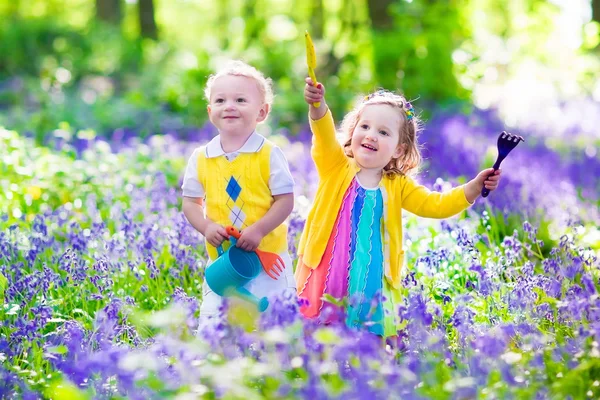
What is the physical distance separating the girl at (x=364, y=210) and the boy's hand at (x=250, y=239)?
0.34 metres

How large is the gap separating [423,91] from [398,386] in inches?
326

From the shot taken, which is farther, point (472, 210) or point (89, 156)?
point (89, 156)

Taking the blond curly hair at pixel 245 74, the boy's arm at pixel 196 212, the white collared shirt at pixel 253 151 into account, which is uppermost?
the blond curly hair at pixel 245 74

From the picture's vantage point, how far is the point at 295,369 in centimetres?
267

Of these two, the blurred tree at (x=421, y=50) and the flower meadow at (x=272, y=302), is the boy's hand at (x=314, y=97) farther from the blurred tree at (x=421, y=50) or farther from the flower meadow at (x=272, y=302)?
the blurred tree at (x=421, y=50)

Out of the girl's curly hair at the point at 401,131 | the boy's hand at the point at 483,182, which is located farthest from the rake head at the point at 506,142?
the girl's curly hair at the point at 401,131

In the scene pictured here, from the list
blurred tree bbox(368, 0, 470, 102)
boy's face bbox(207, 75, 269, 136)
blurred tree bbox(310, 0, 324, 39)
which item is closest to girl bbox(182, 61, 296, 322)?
boy's face bbox(207, 75, 269, 136)

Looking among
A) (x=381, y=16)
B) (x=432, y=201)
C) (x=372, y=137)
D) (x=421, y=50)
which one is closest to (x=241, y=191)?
(x=372, y=137)

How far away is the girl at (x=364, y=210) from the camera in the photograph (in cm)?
347

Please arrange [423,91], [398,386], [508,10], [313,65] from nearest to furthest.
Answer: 1. [398,386]
2. [313,65]
3. [423,91]
4. [508,10]

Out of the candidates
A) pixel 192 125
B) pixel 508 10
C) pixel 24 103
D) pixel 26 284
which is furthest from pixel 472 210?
pixel 508 10

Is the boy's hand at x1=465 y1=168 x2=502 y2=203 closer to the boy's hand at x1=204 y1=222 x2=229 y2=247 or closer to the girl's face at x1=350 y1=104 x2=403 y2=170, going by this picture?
the girl's face at x1=350 y1=104 x2=403 y2=170

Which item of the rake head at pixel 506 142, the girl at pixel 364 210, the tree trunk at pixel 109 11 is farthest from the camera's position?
the tree trunk at pixel 109 11

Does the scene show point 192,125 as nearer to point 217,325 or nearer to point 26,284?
point 26,284
